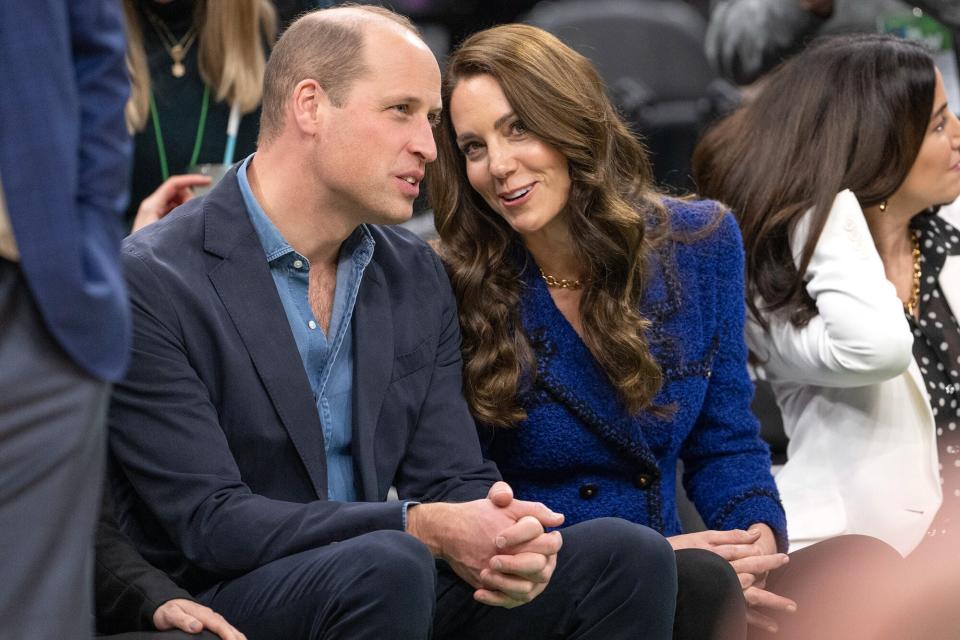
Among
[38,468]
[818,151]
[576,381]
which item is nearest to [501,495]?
[576,381]

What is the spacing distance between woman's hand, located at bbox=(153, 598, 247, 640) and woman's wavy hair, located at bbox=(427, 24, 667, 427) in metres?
0.74

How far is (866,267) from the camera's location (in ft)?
9.57

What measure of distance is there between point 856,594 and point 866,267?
2.35 ft

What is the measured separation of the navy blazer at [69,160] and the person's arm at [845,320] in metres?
1.80

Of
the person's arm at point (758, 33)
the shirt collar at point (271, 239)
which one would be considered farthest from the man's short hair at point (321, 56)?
the person's arm at point (758, 33)

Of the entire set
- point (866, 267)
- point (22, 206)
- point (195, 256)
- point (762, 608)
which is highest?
point (22, 206)

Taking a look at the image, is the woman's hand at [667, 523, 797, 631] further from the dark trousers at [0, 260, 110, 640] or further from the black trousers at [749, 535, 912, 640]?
the dark trousers at [0, 260, 110, 640]

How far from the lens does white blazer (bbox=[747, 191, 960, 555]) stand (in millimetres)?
2859

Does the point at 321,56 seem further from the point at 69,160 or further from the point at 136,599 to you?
the point at 69,160

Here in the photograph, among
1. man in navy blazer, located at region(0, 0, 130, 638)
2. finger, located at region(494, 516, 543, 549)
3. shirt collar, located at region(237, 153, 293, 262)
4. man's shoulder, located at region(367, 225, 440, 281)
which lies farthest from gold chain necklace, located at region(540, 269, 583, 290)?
man in navy blazer, located at region(0, 0, 130, 638)

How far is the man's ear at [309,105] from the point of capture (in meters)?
2.43

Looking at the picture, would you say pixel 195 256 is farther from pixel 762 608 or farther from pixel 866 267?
pixel 866 267

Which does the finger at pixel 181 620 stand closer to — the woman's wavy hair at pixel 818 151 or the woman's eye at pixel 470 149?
the woman's eye at pixel 470 149

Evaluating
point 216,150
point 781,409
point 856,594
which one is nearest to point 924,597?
point 856,594
